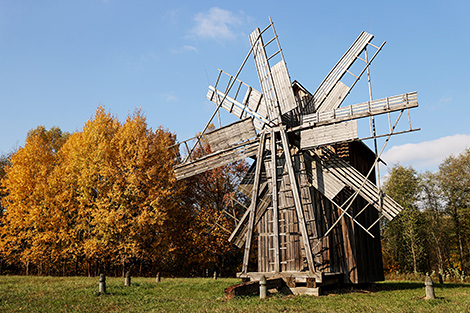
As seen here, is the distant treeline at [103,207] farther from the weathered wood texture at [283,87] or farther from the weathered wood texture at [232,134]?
the weathered wood texture at [283,87]

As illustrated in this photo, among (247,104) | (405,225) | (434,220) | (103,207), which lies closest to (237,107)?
(247,104)

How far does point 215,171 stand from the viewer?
108ft

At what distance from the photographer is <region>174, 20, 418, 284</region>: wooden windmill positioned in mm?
15594

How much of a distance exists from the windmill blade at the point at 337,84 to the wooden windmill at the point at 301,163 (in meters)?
0.04

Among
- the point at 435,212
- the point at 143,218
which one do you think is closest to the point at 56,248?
the point at 143,218

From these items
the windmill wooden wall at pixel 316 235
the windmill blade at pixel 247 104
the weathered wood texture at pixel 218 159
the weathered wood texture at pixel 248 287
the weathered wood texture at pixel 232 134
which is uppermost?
the windmill blade at pixel 247 104

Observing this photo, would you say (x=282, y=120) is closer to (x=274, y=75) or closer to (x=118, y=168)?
(x=274, y=75)

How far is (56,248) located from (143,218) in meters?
7.63

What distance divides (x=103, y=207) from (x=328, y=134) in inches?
672

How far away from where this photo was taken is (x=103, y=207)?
2519cm

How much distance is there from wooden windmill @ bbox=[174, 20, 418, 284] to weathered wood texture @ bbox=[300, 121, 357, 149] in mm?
44

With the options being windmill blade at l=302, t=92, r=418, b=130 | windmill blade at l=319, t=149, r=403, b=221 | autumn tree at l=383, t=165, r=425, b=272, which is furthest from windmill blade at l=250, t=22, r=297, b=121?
autumn tree at l=383, t=165, r=425, b=272

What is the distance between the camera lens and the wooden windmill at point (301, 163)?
15594 millimetres

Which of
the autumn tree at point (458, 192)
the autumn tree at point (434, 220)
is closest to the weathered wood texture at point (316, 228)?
the autumn tree at point (458, 192)
